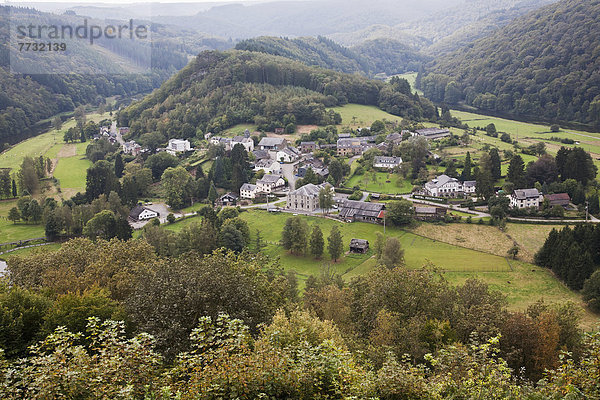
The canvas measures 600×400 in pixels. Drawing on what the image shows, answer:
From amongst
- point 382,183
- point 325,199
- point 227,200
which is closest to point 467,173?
point 382,183

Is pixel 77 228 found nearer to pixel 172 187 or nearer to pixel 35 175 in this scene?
pixel 172 187

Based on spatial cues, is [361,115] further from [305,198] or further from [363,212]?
[363,212]

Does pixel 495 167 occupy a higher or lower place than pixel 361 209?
higher

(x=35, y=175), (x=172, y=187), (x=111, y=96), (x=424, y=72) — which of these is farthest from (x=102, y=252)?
(x=424, y=72)

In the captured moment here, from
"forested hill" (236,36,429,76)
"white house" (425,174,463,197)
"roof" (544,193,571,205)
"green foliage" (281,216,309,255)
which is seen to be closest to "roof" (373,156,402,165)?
"white house" (425,174,463,197)

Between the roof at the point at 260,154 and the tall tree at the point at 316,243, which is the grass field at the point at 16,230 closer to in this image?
the tall tree at the point at 316,243

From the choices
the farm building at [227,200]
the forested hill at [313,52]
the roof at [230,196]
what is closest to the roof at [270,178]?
the roof at [230,196]

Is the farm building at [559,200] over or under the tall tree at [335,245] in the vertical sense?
over

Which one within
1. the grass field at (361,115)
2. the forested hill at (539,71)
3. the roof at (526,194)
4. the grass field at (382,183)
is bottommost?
the grass field at (382,183)
